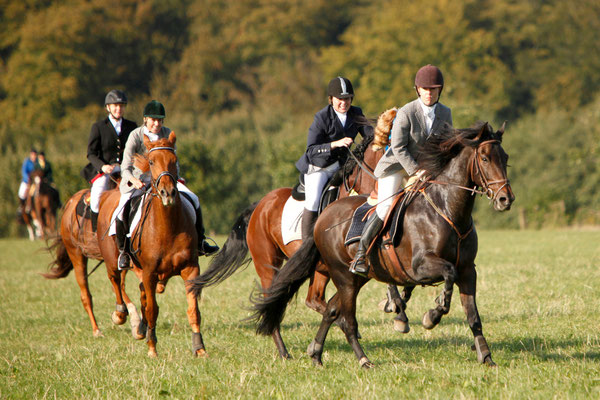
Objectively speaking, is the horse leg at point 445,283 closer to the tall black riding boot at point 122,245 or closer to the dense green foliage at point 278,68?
the tall black riding boot at point 122,245

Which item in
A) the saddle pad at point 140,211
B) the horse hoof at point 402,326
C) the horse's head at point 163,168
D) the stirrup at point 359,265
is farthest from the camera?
the saddle pad at point 140,211

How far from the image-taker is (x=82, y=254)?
1234cm

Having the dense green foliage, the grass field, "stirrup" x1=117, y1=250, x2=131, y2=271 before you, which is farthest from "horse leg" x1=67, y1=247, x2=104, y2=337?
the dense green foliage

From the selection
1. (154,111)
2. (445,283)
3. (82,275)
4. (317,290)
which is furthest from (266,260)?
(445,283)

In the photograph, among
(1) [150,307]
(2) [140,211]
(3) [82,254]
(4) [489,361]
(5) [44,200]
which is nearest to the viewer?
(4) [489,361]

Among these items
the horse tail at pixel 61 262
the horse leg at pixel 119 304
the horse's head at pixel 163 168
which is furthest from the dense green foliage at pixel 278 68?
the horse's head at pixel 163 168

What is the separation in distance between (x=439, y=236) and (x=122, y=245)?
441 cm

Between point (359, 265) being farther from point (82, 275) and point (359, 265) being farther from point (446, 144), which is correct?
point (82, 275)

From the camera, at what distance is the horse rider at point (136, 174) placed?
9.69 meters

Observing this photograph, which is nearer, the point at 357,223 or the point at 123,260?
the point at 357,223

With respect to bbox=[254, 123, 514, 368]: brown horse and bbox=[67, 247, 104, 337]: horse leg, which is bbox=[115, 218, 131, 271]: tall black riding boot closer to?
bbox=[67, 247, 104, 337]: horse leg

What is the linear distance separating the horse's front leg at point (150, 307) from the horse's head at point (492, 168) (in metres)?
3.99

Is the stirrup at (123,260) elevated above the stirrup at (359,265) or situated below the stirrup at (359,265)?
below

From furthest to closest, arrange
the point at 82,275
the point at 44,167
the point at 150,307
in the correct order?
1. the point at 44,167
2. the point at 82,275
3. the point at 150,307
